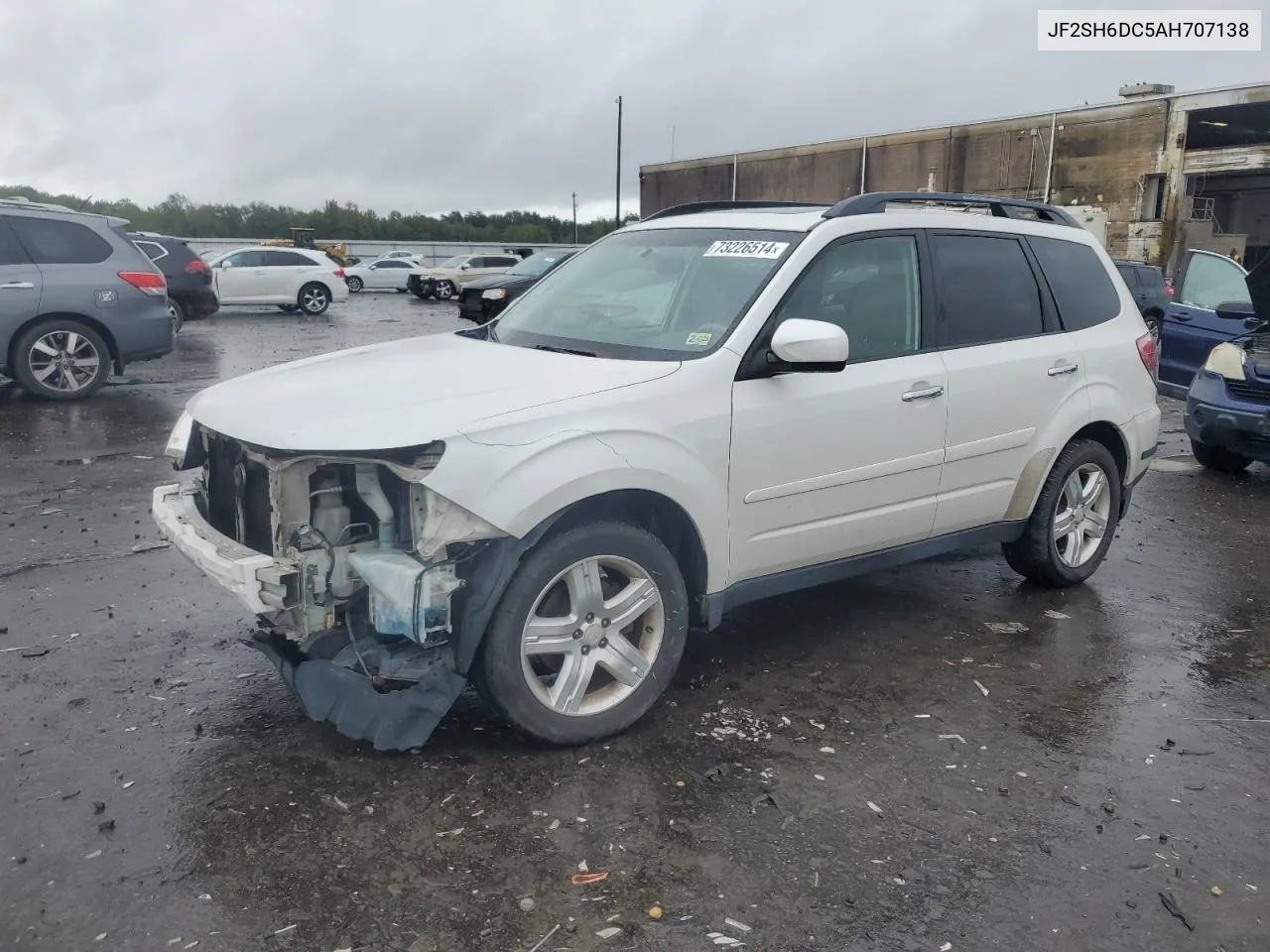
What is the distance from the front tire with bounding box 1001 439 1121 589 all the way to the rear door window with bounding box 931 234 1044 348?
72 cm

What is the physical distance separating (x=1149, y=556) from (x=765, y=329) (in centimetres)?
353

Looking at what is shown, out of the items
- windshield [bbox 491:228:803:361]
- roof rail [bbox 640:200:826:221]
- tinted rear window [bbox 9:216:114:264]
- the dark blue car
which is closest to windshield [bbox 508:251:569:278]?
tinted rear window [bbox 9:216:114:264]

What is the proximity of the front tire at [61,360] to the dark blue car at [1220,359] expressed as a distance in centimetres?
998

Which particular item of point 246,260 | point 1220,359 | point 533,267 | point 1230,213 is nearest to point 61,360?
point 1220,359

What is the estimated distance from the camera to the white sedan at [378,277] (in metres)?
38.4

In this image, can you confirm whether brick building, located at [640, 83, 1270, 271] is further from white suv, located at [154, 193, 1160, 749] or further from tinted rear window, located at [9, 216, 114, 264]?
white suv, located at [154, 193, 1160, 749]

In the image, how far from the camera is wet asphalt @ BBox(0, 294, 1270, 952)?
274 cm

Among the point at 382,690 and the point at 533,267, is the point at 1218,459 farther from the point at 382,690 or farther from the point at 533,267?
the point at 533,267

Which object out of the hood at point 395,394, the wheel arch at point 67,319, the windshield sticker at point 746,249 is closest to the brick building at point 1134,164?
the wheel arch at point 67,319

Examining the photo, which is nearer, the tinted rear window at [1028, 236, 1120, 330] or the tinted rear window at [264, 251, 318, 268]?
the tinted rear window at [1028, 236, 1120, 330]

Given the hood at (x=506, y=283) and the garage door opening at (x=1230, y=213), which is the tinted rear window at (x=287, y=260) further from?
the garage door opening at (x=1230, y=213)

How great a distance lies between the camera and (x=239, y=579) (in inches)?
128

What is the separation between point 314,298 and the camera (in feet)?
79.7

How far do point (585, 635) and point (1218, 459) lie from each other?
7.11 metres
